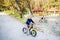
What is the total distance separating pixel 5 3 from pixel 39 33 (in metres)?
0.38

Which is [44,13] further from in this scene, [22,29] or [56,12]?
[22,29]

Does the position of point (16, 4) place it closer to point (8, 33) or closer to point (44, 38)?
point (8, 33)

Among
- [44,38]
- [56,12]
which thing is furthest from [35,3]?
[44,38]

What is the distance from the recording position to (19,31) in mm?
1794

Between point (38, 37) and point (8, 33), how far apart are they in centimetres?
26

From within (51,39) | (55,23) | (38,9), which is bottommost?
(51,39)

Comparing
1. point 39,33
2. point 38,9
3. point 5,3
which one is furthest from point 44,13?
point 5,3

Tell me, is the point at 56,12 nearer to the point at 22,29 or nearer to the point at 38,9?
the point at 38,9

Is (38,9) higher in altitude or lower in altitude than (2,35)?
higher

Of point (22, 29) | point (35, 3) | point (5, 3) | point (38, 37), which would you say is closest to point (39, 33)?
point (38, 37)

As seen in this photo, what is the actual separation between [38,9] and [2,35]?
0.38 meters

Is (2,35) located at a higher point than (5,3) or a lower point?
lower

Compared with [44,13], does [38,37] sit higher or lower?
lower

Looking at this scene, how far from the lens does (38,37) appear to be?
179cm
